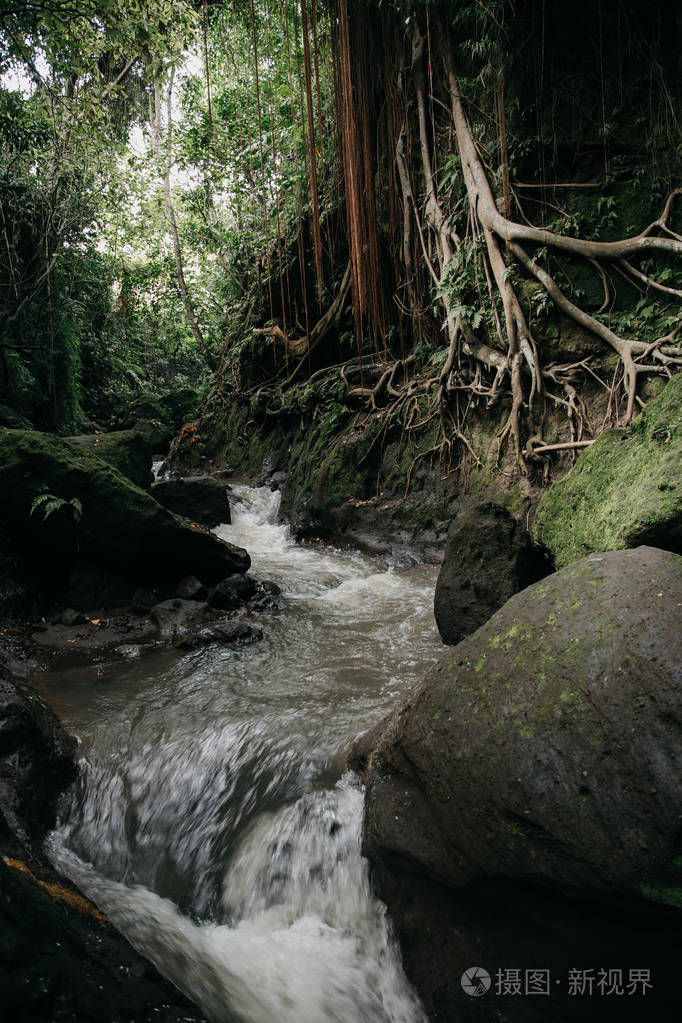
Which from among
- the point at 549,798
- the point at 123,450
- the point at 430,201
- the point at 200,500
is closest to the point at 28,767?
the point at 549,798

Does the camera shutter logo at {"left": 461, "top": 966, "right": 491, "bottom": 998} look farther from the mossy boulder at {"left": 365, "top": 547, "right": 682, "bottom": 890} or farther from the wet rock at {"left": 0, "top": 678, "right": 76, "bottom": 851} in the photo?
the wet rock at {"left": 0, "top": 678, "right": 76, "bottom": 851}

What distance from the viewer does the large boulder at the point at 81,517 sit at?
4871 mm

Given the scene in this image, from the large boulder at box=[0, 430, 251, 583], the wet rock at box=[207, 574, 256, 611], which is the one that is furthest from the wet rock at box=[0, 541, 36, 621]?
the wet rock at box=[207, 574, 256, 611]

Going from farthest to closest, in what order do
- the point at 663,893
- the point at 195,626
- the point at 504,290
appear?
the point at 504,290 < the point at 195,626 < the point at 663,893

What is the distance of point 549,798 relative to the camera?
170 centimetres

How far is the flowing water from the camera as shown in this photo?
2.08 meters

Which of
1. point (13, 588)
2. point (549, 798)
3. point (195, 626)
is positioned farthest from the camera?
point (195, 626)

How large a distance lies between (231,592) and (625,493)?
3.69 meters

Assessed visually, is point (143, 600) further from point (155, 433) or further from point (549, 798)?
point (155, 433)

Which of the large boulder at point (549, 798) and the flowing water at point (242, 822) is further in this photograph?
the flowing water at point (242, 822)

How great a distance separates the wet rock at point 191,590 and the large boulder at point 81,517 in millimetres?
221

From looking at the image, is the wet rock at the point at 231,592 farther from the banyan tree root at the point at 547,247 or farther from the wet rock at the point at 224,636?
the banyan tree root at the point at 547,247

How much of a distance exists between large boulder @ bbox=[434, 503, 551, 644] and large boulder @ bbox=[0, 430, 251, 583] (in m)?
2.55

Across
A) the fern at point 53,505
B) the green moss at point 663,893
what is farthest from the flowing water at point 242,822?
the fern at point 53,505
